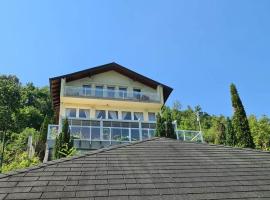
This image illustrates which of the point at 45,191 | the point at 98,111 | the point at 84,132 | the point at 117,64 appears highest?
the point at 117,64

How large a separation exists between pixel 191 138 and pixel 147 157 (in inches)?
754

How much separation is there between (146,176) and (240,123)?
2247 centimetres

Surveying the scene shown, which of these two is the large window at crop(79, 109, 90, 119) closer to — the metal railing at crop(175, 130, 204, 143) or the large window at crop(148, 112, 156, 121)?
the large window at crop(148, 112, 156, 121)

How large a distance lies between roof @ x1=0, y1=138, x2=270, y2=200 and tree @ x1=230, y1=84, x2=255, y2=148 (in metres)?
17.9

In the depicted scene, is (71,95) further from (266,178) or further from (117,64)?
(266,178)

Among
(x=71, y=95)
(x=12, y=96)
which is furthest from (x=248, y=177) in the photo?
(x=12, y=96)

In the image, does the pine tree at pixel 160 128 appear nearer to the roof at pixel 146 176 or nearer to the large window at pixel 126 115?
the large window at pixel 126 115

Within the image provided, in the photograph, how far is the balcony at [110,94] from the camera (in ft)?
103

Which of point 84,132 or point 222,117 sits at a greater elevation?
point 222,117

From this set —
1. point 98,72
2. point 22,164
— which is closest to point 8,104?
point 98,72

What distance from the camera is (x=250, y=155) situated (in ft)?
31.9

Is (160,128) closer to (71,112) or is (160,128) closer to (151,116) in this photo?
(151,116)

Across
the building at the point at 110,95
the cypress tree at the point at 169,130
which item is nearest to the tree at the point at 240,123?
the cypress tree at the point at 169,130

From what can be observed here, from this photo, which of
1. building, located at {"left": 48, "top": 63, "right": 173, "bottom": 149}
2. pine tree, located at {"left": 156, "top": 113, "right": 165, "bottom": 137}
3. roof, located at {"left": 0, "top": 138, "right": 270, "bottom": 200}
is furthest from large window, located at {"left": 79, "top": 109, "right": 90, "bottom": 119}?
roof, located at {"left": 0, "top": 138, "right": 270, "bottom": 200}
